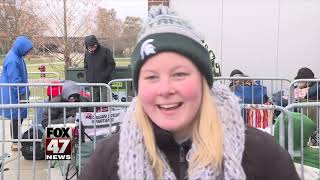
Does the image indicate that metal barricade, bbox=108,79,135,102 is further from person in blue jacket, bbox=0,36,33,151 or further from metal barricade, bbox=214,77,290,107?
metal barricade, bbox=214,77,290,107

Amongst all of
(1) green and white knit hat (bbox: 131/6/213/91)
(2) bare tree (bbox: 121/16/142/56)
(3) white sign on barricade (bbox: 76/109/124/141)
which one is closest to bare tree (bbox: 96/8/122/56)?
(2) bare tree (bbox: 121/16/142/56)

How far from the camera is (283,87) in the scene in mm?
9703

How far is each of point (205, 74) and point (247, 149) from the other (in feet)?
0.94

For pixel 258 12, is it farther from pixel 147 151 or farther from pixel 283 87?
pixel 147 151

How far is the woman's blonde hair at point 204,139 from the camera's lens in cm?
179

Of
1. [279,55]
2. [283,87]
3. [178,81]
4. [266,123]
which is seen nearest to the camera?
[178,81]

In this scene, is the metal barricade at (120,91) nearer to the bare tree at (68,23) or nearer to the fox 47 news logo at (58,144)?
the fox 47 news logo at (58,144)

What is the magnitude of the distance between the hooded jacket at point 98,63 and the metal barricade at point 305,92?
3.89m

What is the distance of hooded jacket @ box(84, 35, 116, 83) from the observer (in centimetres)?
1052

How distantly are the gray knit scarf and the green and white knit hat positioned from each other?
0.38 ft

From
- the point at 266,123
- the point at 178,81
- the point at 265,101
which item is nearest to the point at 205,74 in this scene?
the point at 178,81

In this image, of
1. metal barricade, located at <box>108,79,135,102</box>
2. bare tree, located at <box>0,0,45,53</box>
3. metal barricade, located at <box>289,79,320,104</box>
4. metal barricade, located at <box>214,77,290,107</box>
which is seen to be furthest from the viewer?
bare tree, located at <box>0,0,45,53</box>

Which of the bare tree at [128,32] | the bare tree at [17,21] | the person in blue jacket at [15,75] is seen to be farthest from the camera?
the bare tree at [17,21]

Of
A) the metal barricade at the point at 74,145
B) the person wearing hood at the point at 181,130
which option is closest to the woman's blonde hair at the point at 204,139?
the person wearing hood at the point at 181,130
